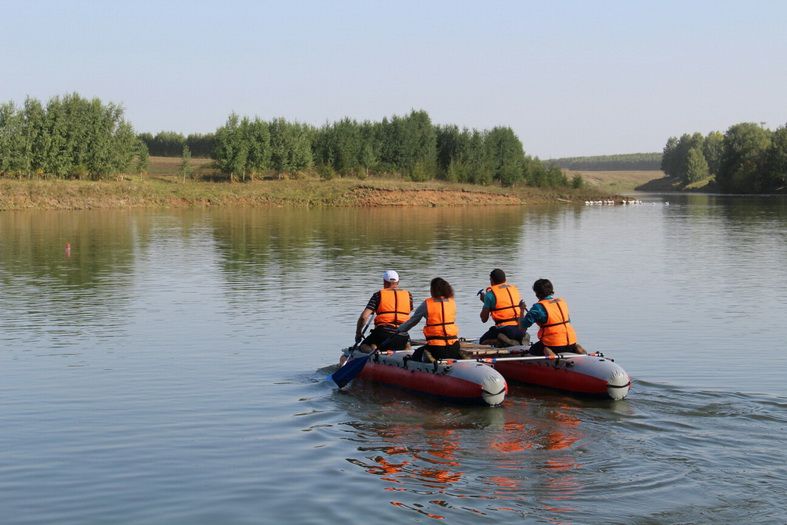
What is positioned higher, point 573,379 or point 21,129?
point 21,129

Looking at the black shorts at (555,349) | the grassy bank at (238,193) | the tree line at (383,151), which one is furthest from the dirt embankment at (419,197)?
the black shorts at (555,349)

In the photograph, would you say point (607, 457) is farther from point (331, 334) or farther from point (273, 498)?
point (331, 334)

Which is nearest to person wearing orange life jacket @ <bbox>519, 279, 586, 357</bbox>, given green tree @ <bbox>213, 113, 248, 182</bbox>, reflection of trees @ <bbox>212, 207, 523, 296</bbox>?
reflection of trees @ <bbox>212, 207, 523, 296</bbox>

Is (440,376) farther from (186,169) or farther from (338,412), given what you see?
(186,169)

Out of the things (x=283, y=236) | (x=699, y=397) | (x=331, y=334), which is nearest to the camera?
(x=699, y=397)

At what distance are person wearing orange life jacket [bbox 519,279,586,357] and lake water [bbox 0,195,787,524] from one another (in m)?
0.84

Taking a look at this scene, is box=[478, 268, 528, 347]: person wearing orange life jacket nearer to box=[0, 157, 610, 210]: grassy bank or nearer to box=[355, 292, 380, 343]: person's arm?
box=[355, 292, 380, 343]: person's arm

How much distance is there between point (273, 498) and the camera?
12.2 metres

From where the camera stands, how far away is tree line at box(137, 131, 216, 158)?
165 metres

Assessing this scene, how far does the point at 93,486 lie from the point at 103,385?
6617mm

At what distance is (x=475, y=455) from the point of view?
13891 millimetres

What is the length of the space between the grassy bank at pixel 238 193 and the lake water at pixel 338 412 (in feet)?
175

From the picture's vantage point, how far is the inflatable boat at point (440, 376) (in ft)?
53.8

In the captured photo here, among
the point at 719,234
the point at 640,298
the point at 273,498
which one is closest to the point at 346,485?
the point at 273,498
